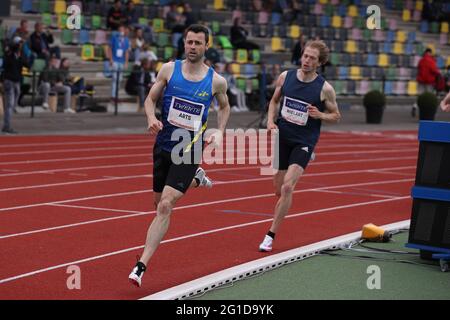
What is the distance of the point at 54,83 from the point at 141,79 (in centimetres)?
266

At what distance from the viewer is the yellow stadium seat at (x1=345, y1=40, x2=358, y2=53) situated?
35.9 m

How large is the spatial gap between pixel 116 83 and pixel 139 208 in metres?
13.8

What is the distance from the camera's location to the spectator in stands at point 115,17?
27966mm

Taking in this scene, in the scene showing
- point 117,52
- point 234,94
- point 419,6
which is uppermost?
point 419,6

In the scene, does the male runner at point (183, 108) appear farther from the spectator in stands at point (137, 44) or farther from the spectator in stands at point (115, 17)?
the spectator in stands at point (115, 17)

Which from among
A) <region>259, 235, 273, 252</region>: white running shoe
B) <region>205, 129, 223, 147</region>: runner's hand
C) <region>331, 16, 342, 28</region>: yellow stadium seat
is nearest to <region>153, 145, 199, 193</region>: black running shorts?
<region>205, 129, 223, 147</region>: runner's hand

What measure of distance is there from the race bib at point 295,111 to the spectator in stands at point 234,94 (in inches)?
711

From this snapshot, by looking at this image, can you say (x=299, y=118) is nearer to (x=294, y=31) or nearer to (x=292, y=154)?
(x=292, y=154)

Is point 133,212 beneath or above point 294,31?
beneath

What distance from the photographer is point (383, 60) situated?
36.7m

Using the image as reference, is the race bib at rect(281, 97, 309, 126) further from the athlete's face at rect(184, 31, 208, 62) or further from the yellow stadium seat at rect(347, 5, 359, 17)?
the yellow stadium seat at rect(347, 5, 359, 17)

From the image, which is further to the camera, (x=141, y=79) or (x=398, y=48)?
(x=398, y=48)

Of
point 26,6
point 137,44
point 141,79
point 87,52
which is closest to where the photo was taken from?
point 141,79

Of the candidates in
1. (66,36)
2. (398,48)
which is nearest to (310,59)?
(66,36)
